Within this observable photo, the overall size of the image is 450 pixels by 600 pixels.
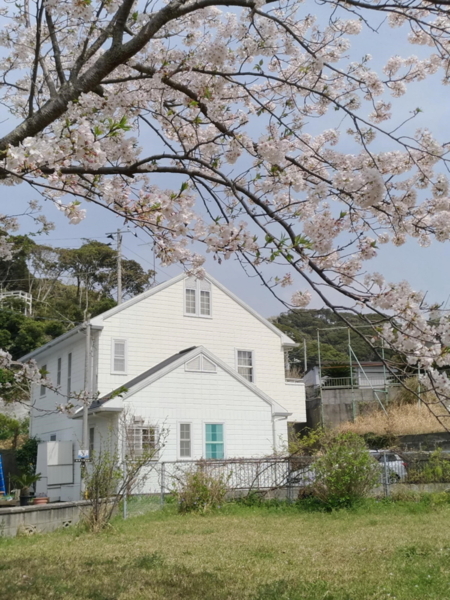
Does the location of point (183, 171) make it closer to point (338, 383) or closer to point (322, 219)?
point (322, 219)

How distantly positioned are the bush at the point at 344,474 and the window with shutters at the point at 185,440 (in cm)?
588

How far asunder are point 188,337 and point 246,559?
44.7 ft

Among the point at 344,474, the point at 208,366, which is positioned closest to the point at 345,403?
the point at 208,366

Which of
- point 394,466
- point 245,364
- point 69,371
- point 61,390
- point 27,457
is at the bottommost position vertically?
point 394,466

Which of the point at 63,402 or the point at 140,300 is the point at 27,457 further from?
the point at 140,300

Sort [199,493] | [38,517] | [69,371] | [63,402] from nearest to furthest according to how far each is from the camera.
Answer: [38,517] → [199,493] → [63,402] → [69,371]

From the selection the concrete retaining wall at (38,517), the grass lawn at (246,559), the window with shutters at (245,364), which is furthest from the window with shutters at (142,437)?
the window with shutters at (245,364)

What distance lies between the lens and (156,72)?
5043 millimetres

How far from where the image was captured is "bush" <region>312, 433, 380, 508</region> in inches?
464

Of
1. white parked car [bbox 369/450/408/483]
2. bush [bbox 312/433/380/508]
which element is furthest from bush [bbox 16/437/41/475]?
white parked car [bbox 369/450/408/483]

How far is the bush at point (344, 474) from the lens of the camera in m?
11.8

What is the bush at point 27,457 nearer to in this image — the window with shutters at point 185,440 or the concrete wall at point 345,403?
the window with shutters at point 185,440

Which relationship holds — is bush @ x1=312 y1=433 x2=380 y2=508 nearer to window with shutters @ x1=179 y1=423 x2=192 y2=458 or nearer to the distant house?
window with shutters @ x1=179 y1=423 x2=192 y2=458

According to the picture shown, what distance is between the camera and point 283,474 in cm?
1343
